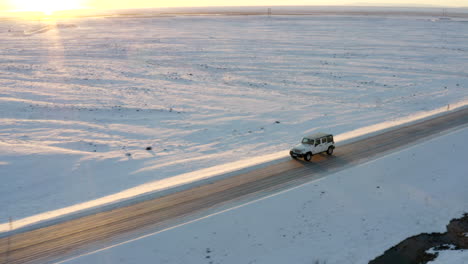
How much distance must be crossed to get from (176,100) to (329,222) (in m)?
27.5

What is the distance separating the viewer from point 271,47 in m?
81.9

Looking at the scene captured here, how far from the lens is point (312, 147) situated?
25.5 meters

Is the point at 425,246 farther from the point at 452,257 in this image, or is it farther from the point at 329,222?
the point at 329,222

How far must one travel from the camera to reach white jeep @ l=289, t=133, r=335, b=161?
25250 millimetres

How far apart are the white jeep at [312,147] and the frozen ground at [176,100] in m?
3.35

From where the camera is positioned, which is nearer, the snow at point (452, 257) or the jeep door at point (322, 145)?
the snow at point (452, 257)

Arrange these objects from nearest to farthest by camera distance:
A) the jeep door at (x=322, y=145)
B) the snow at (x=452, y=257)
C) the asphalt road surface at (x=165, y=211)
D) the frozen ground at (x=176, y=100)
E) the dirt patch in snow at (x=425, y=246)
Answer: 1. the asphalt road surface at (x=165, y=211)
2. the snow at (x=452, y=257)
3. the dirt patch in snow at (x=425, y=246)
4. the frozen ground at (x=176, y=100)
5. the jeep door at (x=322, y=145)

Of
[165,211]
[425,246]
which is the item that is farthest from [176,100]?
[425,246]

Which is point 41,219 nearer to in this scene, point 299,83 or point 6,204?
point 6,204

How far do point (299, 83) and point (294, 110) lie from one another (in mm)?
12934

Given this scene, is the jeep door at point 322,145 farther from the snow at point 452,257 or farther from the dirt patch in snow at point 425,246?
the snow at point 452,257

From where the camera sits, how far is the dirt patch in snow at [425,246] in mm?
17109

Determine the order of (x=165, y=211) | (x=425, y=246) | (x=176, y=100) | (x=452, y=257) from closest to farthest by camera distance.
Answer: (x=452, y=257) → (x=425, y=246) → (x=165, y=211) → (x=176, y=100)

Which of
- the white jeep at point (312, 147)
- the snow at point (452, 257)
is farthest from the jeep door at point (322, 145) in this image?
the snow at point (452, 257)
